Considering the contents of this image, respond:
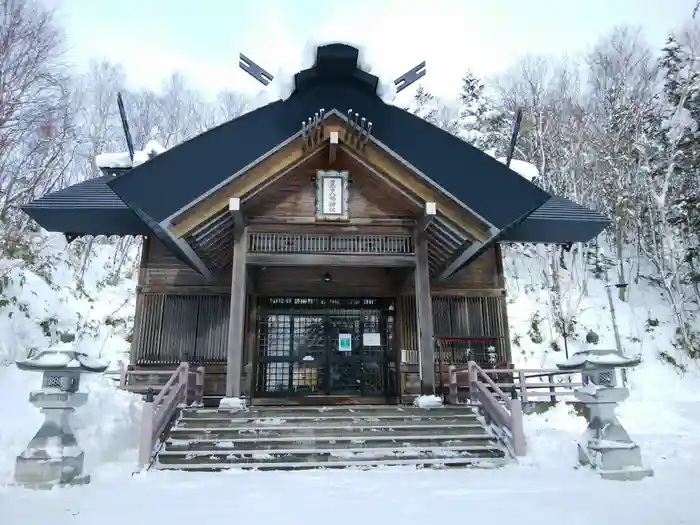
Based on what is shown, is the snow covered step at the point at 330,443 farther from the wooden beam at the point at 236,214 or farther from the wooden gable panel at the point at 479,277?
the wooden gable panel at the point at 479,277

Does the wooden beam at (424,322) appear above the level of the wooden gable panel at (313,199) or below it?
below

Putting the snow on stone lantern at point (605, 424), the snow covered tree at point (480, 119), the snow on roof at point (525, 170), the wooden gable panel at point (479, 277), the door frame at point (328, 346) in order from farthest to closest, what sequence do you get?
the snow covered tree at point (480, 119), the snow on roof at point (525, 170), the wooden gable panel at point (479, 277), the door frame at point (328, 346), the snow on stone lantern at point (605, 424)

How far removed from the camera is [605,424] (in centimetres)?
586

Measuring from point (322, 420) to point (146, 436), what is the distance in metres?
2.43

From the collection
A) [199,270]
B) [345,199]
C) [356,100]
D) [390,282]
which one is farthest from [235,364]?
[356,100]

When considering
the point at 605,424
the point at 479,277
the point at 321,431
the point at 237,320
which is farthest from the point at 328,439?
the point at 479,277

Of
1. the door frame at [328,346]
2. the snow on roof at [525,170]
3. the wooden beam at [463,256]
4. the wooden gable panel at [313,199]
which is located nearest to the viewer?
the wooden beam at [463,256]

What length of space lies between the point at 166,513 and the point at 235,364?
392 centimetres

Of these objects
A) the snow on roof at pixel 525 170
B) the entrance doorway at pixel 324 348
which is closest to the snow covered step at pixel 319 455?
the entrance doorway at pixel 324 348

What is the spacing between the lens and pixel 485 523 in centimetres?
382

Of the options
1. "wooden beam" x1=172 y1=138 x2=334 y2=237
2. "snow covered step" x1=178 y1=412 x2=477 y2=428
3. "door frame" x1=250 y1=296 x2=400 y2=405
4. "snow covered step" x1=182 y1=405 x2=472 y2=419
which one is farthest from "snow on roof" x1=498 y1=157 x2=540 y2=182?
"snow covered step" x1=178 y1=412 x2=477 y2=428

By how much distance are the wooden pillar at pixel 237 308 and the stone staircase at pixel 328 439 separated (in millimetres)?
792

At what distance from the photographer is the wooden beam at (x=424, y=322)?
27.2 ft

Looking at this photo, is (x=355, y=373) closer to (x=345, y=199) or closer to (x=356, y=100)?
(x=345, y=199)
